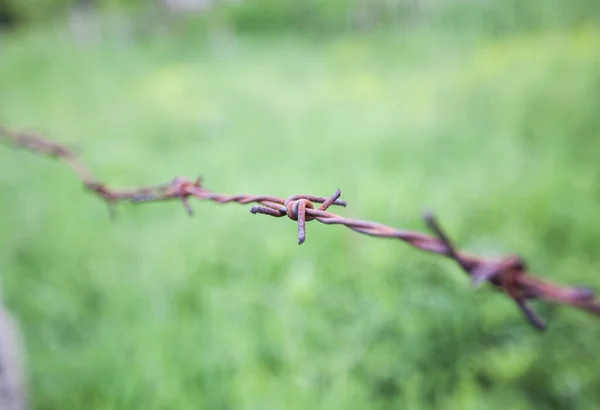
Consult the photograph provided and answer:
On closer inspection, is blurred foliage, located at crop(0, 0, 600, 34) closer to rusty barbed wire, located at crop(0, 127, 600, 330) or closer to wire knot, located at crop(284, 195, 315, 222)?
rusty barbed wire, located at crop(0, 127, 600, 330)

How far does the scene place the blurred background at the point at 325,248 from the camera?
2.12m

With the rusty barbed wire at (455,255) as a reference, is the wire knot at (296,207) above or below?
above

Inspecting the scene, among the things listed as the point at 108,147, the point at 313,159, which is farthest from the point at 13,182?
the point at 313,159

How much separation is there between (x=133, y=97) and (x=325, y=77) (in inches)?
159

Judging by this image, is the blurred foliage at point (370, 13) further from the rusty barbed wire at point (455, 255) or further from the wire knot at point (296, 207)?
the wire knot at point (296, 207)

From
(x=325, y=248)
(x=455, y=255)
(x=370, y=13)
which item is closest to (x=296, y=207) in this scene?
(x=455, y=255)

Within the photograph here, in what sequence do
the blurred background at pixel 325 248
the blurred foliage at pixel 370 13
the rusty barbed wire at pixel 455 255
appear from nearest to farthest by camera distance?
the rusty barbed wire at pixel 455 255
the blurred background at pixel 325 248
the blurred foliage at pixel 370 13

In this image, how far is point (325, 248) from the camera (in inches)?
121

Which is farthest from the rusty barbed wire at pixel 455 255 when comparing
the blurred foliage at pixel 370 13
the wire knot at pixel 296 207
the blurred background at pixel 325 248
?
the blurred foliage at pixel 370 13

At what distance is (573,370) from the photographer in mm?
1993

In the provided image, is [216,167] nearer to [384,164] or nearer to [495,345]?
[384,164]

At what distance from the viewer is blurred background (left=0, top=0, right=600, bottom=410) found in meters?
2.12

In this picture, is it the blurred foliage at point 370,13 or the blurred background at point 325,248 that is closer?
the blurred background at point 325,248

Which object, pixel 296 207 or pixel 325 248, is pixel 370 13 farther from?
pixel 296 207
